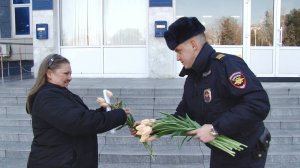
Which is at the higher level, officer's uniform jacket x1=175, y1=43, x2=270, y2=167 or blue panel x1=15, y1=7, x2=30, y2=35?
blue panel x1=15, y1=7, x2=30, y2=35

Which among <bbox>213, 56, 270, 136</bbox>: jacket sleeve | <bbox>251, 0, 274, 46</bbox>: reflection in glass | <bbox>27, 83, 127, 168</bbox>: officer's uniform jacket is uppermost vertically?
<bbox>251, 0, 274, 46</bbox>: reflection in glass

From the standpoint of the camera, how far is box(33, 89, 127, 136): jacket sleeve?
2689mm

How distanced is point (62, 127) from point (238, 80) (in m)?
1.19

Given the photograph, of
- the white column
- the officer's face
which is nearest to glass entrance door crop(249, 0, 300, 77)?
the white column

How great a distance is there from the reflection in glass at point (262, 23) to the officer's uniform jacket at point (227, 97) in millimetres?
8035

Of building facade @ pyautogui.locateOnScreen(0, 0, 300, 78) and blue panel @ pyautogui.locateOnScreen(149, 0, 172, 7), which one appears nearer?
blue panel @ pyautogui.locateOnScreen(149, 0, 172, 7)

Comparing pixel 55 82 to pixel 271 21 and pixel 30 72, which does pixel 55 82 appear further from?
pixel 30 72

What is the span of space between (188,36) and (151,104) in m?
5.14

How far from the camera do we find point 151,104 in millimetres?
7551

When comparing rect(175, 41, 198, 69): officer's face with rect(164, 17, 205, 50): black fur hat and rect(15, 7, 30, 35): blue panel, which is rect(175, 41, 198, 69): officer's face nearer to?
rect(164, 17, 205, 50): black fur hat

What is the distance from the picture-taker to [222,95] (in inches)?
96.9

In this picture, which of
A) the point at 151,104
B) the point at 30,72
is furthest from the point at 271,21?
the point at 30,72

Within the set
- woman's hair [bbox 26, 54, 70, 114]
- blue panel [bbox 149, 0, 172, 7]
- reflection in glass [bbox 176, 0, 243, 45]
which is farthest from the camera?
reflection in glass [bbox 176, 0, 243, 45]

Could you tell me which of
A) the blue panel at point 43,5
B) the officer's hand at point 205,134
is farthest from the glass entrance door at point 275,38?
the officer's hand at point 205,134
